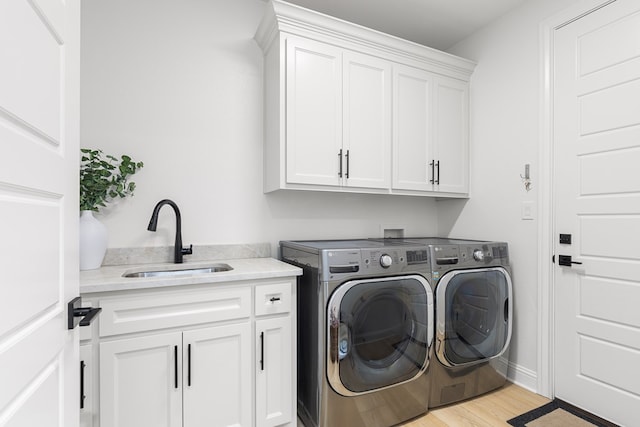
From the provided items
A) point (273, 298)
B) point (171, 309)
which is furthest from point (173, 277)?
point (273, 298)

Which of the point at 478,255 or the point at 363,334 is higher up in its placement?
the point at 478,255

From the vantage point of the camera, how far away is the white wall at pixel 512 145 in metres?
2.22

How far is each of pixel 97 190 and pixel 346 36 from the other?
174 cm

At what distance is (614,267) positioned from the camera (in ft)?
6.03

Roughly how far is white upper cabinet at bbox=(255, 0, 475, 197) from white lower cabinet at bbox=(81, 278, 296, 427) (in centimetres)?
77

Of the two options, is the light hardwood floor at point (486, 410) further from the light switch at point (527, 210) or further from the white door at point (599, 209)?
the light switch at point (527, 210)

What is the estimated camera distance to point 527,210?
2248mm

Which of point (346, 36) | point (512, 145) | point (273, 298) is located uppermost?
point (346, 36)

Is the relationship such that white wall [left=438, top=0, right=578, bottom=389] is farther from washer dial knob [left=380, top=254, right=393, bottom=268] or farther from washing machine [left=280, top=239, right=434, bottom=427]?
washer dial knob [left=380, top=254, right=393, bottom=268]

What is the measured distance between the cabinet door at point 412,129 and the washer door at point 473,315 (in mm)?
741

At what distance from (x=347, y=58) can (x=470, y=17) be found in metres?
1.09
